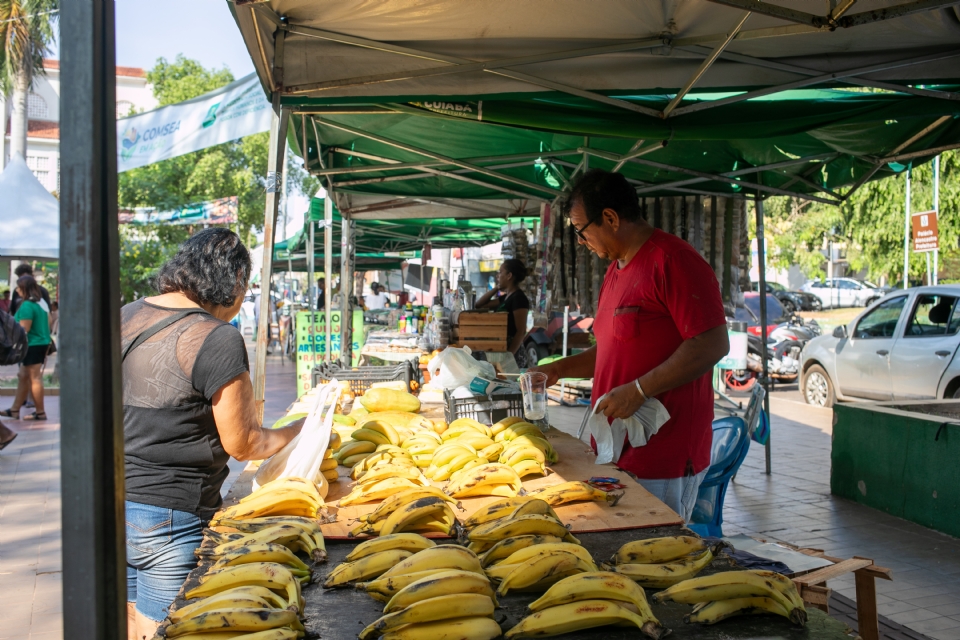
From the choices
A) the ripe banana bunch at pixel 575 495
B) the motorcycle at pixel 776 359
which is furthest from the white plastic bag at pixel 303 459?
the motorcycle at pixel 776 359

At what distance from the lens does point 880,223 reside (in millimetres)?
21500

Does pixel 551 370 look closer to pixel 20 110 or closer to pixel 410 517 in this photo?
pixel 410 517

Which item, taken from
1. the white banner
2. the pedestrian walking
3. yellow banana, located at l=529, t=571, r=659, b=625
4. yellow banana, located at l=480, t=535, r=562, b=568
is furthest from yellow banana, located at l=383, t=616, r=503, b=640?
the pedestrian walking

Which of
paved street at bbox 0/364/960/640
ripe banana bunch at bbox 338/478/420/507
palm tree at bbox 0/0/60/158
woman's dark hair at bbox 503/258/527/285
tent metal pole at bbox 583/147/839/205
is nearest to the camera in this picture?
ripe banana bunch at bbox 338/478/420/507

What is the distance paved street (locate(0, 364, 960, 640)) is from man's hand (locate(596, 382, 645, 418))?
2.14m

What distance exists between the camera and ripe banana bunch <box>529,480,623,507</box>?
2.54 metres

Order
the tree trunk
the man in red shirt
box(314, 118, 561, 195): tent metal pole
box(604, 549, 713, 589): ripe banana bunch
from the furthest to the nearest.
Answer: the tree trunk, box(314, 118, 561, 195): tent metal pole, the man in red shirt, box(604, 549, 713, 589): ripe banana bunch

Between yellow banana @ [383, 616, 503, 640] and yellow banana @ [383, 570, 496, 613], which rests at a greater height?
yellow banana @ [383, 570, 496, 613]

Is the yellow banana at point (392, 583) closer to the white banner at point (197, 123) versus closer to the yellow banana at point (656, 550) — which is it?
the yellow banana at point (656, 550)

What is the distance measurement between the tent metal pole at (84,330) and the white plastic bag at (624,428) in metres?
2.26

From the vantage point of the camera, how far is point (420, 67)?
12.5ft

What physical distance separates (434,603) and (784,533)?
4.96 m

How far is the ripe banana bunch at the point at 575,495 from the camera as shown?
2.54 meters

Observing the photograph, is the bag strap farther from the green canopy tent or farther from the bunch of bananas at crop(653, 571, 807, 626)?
the bunch of bananas at crop(653, 571, 807, 626)
